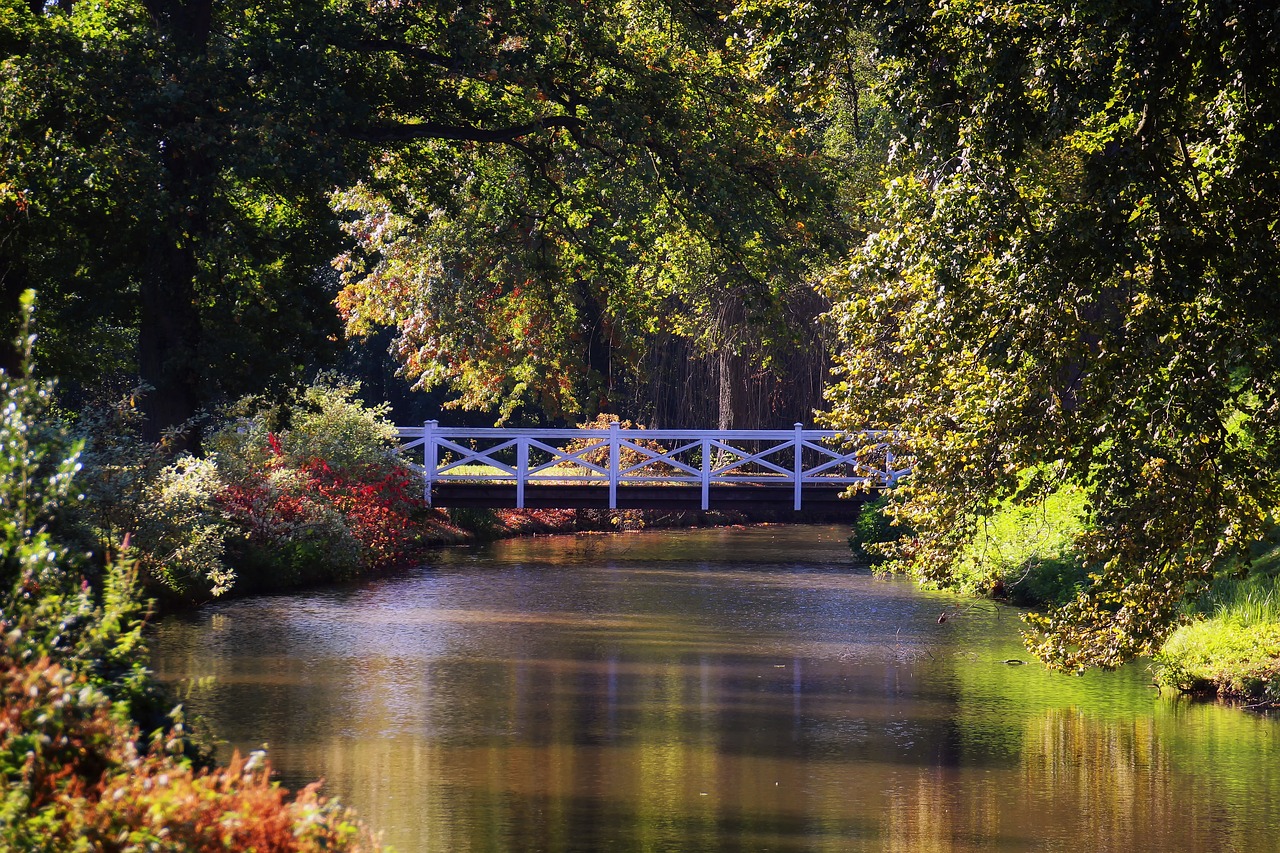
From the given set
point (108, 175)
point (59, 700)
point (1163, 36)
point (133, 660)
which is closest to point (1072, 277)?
point (1163, 36)

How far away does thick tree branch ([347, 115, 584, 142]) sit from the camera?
718 inches

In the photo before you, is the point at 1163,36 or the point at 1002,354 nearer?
the point at 1163,36

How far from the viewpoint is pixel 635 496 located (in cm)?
2455

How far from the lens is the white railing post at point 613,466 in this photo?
2441cm

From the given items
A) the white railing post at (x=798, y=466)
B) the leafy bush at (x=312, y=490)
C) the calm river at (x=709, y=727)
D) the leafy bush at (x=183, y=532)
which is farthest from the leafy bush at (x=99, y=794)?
the white railing post at (x=798, y=466)

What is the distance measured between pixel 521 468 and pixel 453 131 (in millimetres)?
7512

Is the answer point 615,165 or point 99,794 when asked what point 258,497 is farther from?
Result: point 99,794

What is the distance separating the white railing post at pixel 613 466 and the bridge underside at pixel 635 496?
0.34 feet

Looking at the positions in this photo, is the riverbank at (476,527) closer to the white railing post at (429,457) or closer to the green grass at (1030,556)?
the white railing post at (429,457)

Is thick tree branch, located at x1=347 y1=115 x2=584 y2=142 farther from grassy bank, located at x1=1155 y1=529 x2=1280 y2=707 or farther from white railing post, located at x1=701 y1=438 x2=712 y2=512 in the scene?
grassy bank, located at x1=1155 y1=529 x2=1280 y2=707

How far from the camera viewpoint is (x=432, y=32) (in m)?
18.1

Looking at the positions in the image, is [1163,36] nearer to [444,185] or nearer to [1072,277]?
[1072,277]

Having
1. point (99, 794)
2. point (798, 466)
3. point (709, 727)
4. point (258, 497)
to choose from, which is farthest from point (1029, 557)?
point (99, 794)

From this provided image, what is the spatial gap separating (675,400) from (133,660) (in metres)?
27.7
